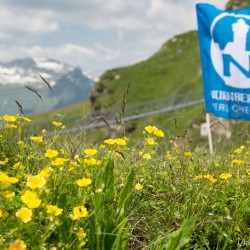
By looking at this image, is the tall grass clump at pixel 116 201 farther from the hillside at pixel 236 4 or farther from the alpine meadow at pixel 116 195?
the hillside at pixel 236 4

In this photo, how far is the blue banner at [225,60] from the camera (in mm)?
8797

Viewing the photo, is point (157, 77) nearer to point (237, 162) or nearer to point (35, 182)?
point (237, 162)

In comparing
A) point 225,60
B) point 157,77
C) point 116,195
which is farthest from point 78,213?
point 157,77

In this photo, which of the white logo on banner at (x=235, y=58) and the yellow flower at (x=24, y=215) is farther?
the white logo on banner at (x=235, y=58)

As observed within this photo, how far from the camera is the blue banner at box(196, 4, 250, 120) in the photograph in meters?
8.80

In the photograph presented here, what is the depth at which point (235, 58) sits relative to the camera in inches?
350

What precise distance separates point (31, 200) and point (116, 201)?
3.20 ft

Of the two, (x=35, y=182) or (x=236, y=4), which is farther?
(x=236, y=4)

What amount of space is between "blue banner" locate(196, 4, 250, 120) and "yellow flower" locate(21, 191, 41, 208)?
21.5ft

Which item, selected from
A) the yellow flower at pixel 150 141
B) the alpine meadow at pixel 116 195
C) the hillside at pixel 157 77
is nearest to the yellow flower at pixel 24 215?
the alpine meadow at pixel 116 195

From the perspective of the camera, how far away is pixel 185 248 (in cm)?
322

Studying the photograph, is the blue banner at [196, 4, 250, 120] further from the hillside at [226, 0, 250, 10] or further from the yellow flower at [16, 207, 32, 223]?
the hillside at [226, 0, 250, 10]

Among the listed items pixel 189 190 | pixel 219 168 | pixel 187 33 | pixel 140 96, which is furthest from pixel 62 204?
pixel 187 33

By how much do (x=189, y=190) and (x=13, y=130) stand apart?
1.70 meters
